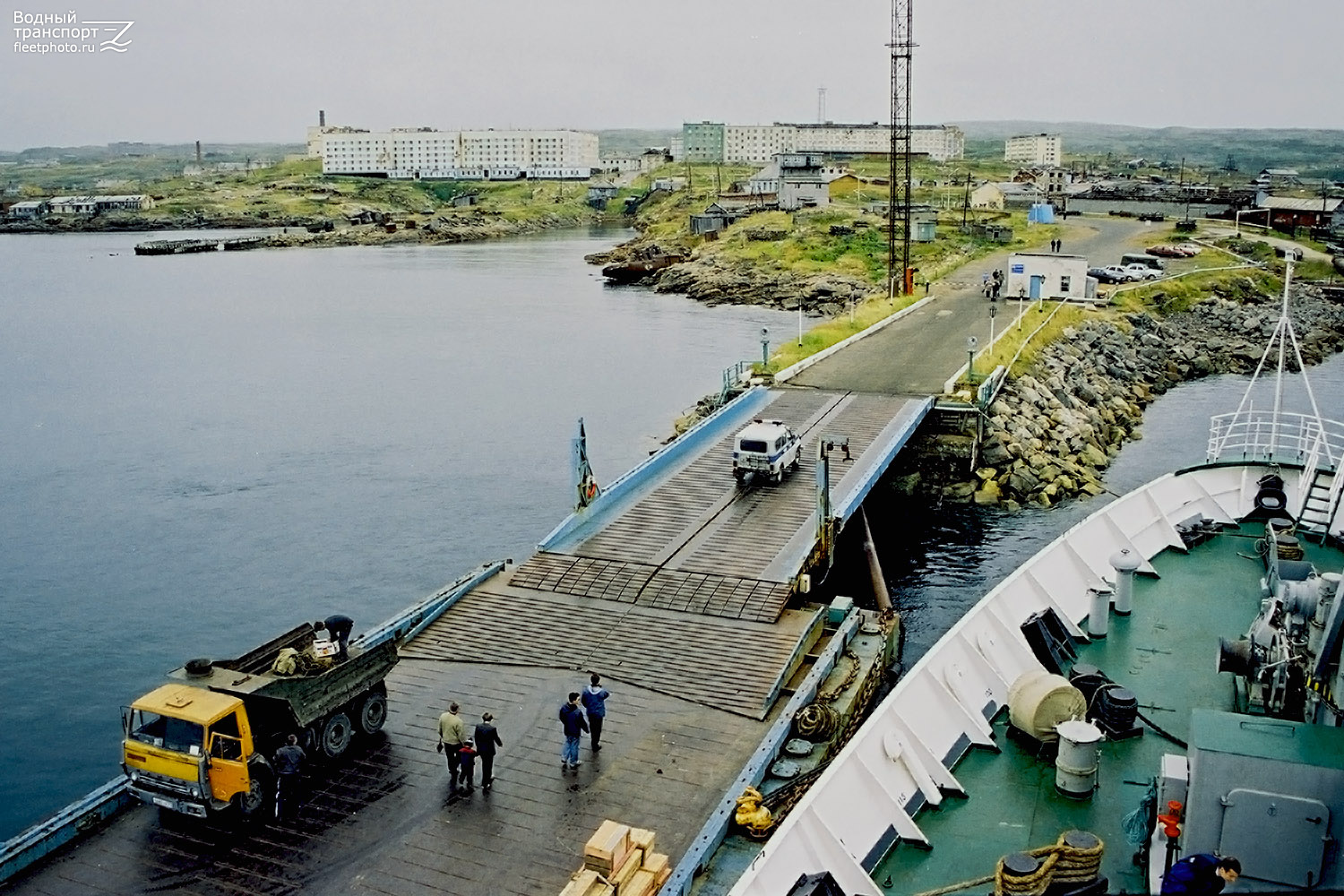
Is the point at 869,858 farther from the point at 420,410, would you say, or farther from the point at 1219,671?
the point at 420,410

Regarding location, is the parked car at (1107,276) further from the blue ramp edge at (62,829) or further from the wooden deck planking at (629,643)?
the blue ramp edge at (62,829)

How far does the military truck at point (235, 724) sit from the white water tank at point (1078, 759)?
9.97 m

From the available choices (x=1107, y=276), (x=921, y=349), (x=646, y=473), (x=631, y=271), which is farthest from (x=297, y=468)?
(x=631, y=271)

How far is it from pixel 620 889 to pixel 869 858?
9.10 ft

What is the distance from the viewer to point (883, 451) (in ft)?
107

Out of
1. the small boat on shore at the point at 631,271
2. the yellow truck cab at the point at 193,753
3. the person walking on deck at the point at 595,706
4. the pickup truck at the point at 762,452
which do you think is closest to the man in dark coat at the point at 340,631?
the yellow truck cab at the point at 193,753

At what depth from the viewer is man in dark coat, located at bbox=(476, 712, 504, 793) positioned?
620 inches

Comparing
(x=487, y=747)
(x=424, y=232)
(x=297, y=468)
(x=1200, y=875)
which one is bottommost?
(x=297, y=468)

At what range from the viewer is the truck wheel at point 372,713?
17.1 metres

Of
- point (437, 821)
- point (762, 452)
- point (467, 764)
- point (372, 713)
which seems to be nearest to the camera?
point (437, 821)

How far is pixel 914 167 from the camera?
199 metres

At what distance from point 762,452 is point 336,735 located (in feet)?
50.6

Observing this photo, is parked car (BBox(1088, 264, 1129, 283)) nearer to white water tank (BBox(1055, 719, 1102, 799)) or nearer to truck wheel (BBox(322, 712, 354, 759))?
white water tank (BBox(1055, 719, 1102, 799))

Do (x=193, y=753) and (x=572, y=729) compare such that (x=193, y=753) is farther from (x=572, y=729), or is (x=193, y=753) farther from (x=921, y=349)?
(x=921, y=349)
